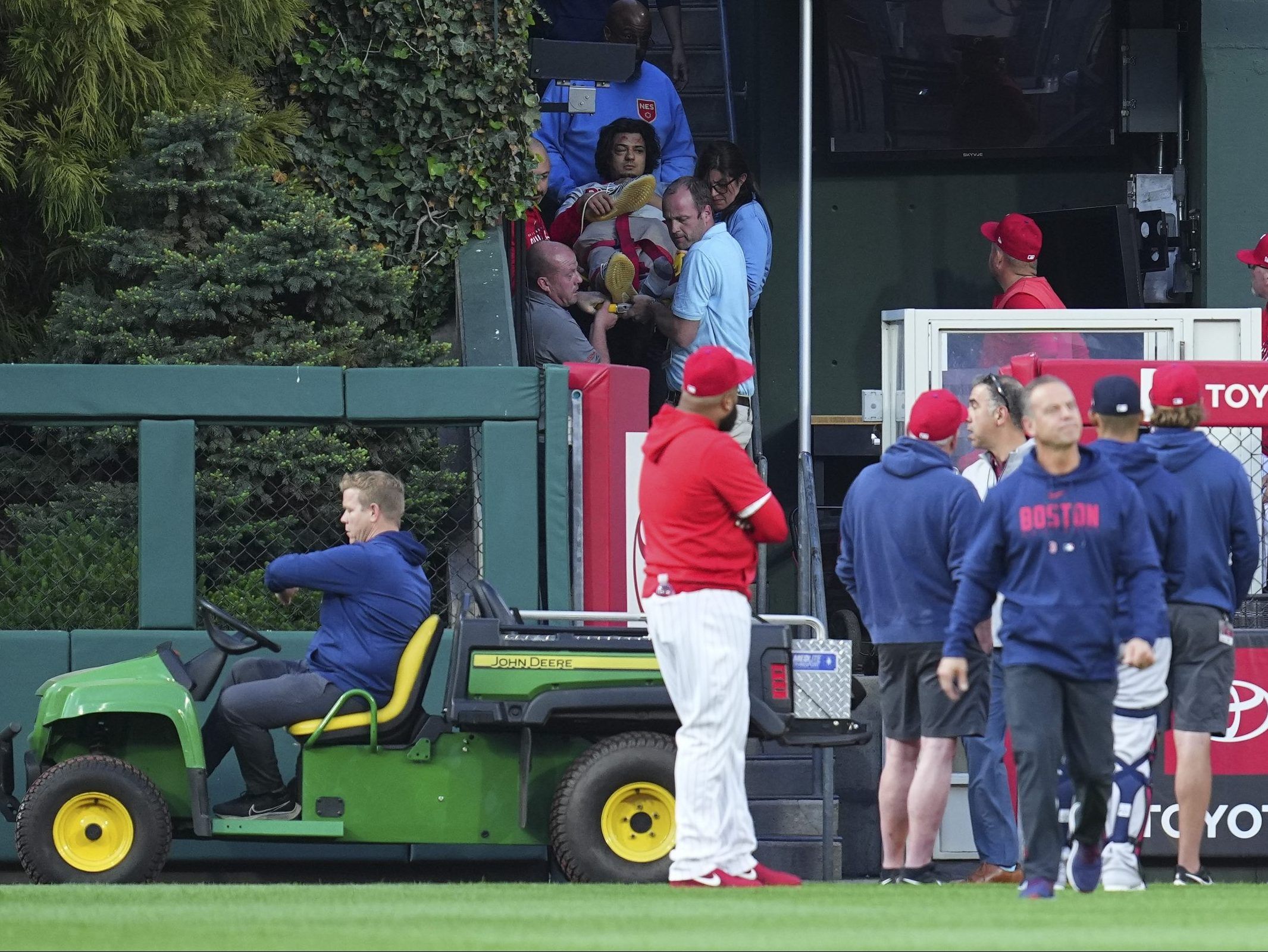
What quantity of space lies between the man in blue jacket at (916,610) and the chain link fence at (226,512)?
2591 mm

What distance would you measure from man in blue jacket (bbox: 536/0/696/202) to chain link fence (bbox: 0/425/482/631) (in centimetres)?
279

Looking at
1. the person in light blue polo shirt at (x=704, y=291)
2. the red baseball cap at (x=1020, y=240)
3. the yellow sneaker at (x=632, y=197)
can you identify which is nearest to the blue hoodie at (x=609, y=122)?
the yellow sneaker at (x=632, y=197)

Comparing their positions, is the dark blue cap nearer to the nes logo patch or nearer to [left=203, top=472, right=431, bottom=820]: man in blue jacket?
the nes logo patch

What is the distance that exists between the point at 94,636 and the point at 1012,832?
4.31 metres

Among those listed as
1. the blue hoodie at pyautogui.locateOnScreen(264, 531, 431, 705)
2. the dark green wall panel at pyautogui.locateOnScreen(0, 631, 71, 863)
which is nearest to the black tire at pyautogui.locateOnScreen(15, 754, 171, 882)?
the blue hoodie at pyautogui.locateOnScreen(264, 531, 431, 705)

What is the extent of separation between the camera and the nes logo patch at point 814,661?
8.02 m

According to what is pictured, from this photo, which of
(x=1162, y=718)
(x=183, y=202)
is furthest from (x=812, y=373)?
(x=1162, y=718)

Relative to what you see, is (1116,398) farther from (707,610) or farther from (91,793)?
(91,793)

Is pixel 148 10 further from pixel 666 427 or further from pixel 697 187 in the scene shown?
pixel 666 427

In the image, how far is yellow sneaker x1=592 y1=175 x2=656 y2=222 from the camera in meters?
11.7

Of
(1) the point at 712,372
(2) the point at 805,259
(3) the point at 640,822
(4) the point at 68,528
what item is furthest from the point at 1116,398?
(4) the point at 68,528

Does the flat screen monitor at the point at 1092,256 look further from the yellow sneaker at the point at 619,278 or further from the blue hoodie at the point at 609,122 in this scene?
the yellow sneaker at the point at 619,278

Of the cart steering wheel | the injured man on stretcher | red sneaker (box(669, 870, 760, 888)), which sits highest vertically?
the injured man on stretcher

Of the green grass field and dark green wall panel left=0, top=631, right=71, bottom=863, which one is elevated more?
dark green wall panel left=0, top=631, right=71, bottom=863
